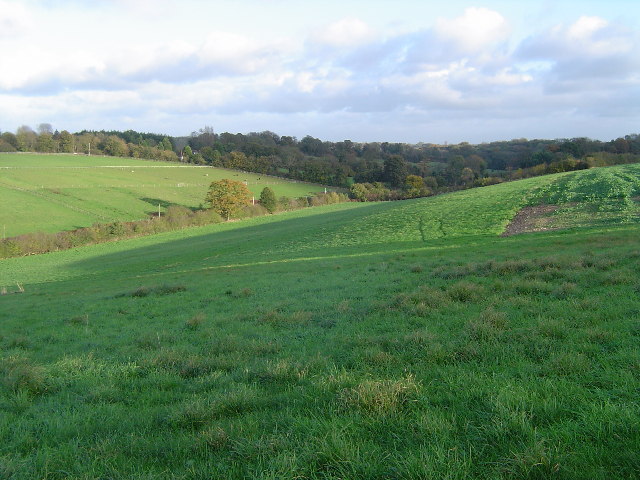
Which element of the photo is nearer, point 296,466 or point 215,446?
Result: point 296,466

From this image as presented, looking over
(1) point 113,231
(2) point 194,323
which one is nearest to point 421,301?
(2) point 194,323

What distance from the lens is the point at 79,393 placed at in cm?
673

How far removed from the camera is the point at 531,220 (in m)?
36.6

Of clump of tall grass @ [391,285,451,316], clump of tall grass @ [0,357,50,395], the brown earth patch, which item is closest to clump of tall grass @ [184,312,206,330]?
clump of tall grass @ [0,357,50,395]

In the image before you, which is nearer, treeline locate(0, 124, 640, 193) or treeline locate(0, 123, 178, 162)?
treeline locate(0, 124, 640, 193)

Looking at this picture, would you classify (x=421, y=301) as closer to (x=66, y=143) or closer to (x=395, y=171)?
(x=395, y=171)

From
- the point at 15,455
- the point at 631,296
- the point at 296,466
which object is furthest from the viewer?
the point at 631,296

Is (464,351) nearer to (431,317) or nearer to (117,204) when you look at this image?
(431,317)

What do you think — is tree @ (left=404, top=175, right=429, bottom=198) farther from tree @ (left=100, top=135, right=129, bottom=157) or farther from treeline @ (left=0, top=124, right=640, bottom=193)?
tree @ (left=100, top=135, right=129, bottom=157)

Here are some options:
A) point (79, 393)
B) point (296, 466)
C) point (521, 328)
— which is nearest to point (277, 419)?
point (296, 466)

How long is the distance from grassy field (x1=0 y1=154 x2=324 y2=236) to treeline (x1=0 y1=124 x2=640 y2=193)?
32.5ft

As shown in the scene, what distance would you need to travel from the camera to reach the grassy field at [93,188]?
248ft

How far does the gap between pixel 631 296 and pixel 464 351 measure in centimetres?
478

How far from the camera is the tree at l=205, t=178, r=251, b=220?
86312 mm
